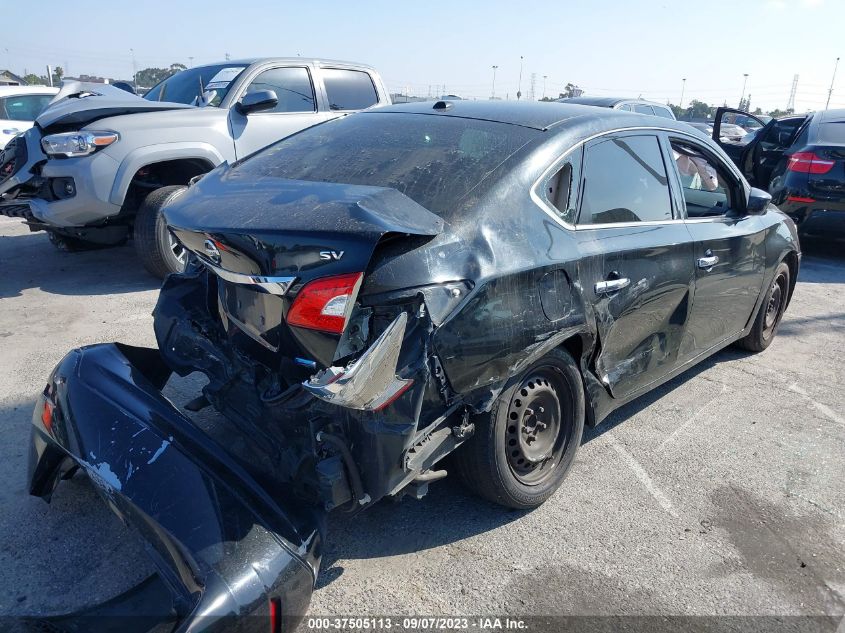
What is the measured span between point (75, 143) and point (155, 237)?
0.96 m

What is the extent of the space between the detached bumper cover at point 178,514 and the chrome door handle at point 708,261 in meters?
2.56

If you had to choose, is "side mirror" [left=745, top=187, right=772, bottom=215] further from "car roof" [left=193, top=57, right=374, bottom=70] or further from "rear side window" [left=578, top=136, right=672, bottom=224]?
"car roof" [left=193, top=57, right=374, bottom=70]

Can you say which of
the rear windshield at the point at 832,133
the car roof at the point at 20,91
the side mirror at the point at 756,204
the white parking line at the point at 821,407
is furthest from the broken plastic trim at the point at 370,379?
the car roof at the point at 20,91

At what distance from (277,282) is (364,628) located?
126 centimetres

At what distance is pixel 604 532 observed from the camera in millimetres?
2943

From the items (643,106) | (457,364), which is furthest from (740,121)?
(457,364)

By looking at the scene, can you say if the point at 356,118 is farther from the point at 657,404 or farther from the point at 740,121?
the point at 740,121

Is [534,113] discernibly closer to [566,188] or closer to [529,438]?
[566,188]

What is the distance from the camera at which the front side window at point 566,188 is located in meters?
2.87

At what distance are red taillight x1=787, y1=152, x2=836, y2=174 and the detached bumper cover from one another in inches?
303

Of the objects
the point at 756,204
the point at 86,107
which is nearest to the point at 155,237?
the point at 86,107

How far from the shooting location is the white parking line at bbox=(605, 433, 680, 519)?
Result: 3.17 meters

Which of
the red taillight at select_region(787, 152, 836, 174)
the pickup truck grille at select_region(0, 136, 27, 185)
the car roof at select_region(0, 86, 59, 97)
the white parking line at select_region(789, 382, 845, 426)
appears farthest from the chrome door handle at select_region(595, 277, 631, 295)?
the car roof at select_region(0, 86, 59, 97)

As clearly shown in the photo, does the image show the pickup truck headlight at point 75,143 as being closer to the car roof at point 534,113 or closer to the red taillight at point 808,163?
the car roof at point 534,113
